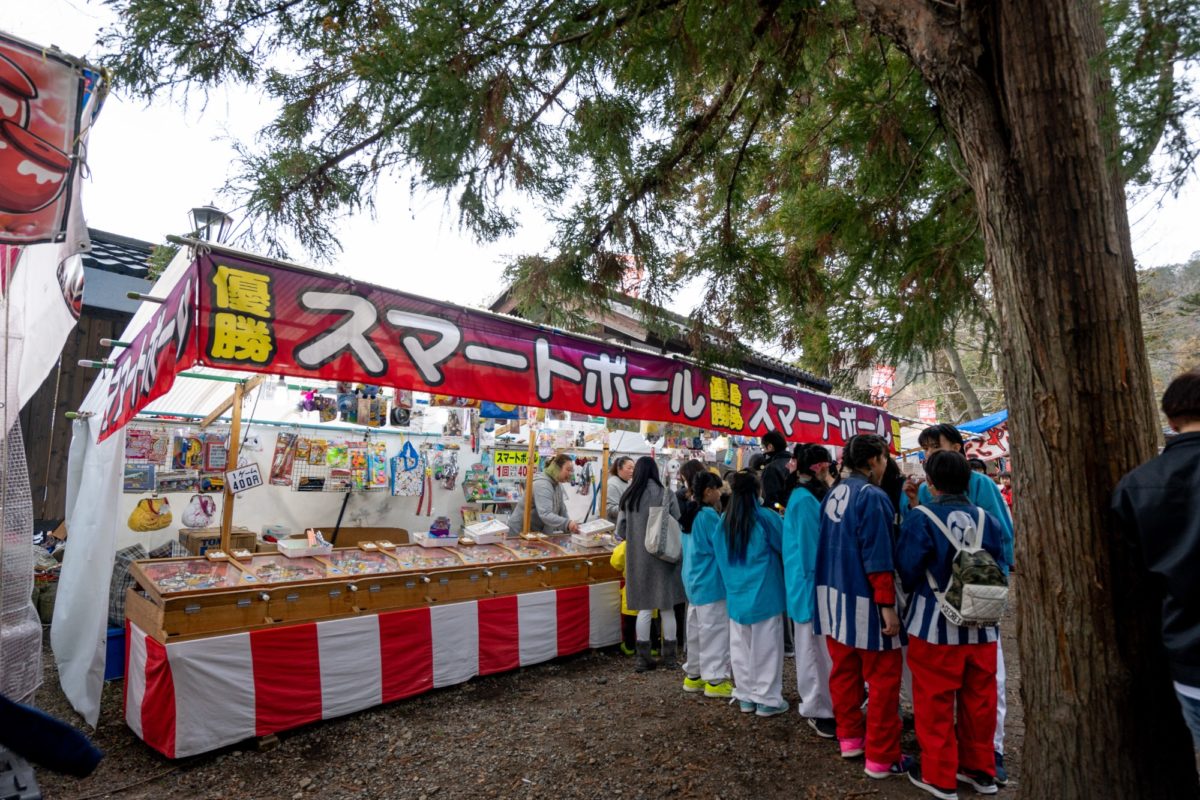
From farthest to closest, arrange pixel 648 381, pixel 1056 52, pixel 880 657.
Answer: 1. pixel 648 381
2. pixel 880 657
3. pixel 1056 52

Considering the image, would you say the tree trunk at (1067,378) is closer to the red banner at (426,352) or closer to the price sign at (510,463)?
the red banner at (426,352)

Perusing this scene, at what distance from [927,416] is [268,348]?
19.7m

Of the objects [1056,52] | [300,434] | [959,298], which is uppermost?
[1056,52]

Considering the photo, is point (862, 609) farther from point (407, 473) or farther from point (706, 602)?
point (407, 473)

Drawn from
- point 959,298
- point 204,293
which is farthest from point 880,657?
point 204,293

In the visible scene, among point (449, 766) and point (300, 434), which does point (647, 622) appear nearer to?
point (449, 766)

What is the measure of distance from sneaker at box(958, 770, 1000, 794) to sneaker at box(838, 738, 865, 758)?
536 millimetres

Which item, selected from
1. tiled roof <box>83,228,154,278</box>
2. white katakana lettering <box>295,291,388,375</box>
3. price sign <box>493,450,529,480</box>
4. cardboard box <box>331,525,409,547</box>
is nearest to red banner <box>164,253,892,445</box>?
white katakana lettering <box>295,291,388,375</box>

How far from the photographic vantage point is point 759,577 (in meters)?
4.48

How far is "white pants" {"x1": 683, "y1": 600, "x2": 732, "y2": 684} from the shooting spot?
4.77 meters

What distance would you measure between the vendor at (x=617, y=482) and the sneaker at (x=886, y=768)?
3.86 meters

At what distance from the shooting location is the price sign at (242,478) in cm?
458

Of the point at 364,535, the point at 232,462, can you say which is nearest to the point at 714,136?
the point at 232,462

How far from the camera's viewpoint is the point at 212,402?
670cm
